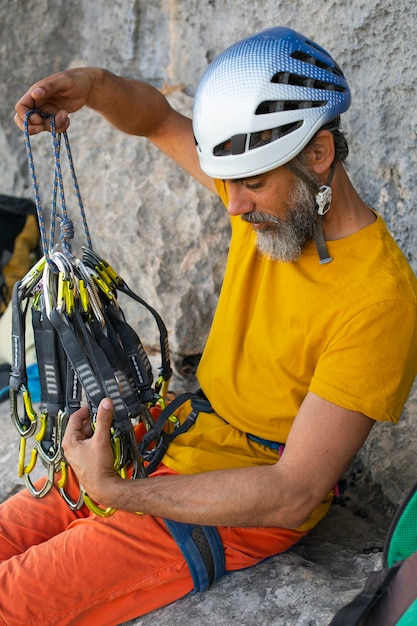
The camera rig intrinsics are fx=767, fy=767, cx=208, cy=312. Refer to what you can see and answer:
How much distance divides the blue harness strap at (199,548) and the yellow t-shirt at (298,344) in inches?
7.5

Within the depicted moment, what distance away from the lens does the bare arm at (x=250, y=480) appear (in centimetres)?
211

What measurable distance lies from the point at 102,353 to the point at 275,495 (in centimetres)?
64

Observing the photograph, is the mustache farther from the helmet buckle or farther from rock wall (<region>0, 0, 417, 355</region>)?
rock wall (<region>0, 0, 417, 355</region>)

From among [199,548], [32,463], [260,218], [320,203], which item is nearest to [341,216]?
[320,203]

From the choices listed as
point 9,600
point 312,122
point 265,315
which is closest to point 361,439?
point 265,315

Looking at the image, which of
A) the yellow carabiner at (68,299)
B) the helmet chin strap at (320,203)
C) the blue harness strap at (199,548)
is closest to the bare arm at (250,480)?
the blue harness strap at (199,548)

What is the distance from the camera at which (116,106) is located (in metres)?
2.85

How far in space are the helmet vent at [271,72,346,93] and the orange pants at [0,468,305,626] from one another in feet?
4.46

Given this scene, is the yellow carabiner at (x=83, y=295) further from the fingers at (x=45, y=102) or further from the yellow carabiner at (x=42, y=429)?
the fingers at (x=45, y=102)

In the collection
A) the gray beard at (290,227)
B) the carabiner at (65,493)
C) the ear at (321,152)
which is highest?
the ear at (321,152)

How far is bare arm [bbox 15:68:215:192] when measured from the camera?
2.44 metres

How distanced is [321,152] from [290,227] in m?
0.25

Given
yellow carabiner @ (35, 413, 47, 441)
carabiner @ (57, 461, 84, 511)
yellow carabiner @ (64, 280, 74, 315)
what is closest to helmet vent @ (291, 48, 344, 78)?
yellow carabiner @ (64, 280, 74, 315)

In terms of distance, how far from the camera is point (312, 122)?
7.36ft
